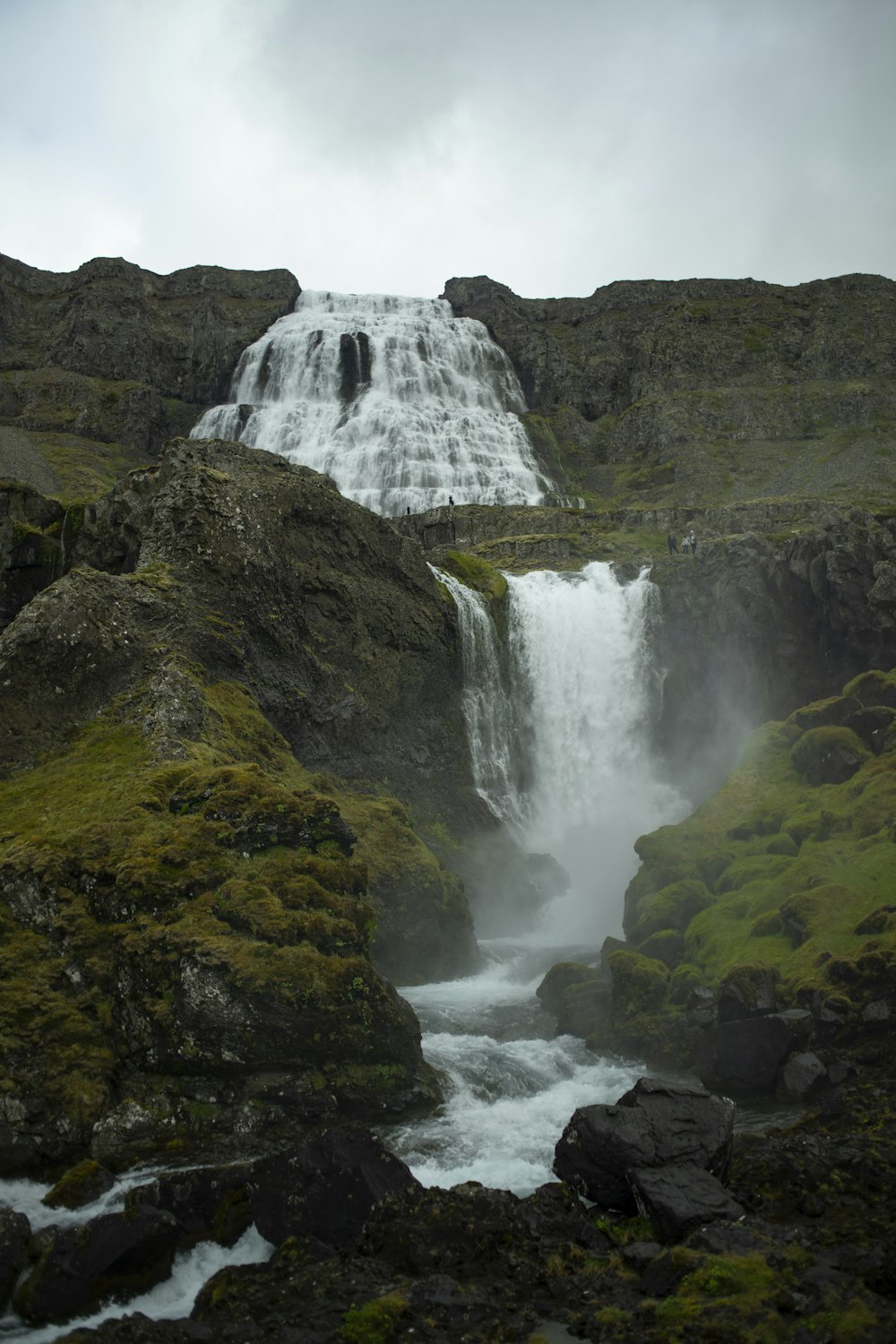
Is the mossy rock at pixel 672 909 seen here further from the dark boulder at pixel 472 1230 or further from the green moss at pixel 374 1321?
the green moss at pixel 374 1321

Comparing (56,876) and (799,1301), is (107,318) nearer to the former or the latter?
(56,876)

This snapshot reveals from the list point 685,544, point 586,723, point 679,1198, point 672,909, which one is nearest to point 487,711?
point 586,723

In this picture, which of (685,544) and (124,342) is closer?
(685,544)

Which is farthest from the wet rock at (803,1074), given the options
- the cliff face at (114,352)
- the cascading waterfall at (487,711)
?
the cliff face at (114,352)

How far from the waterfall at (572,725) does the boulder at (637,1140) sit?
85.9 ft

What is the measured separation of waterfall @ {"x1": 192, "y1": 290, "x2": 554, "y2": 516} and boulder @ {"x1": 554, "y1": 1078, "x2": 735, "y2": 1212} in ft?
229

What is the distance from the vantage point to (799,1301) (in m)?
12.1

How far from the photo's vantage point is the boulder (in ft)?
52.5

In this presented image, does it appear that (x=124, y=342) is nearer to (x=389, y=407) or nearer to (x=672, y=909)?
(x=389, y=407)

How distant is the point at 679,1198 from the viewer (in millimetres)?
14828

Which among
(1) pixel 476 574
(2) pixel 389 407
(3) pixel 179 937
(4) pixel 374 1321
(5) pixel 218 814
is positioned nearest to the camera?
(4) pixel 374 1321

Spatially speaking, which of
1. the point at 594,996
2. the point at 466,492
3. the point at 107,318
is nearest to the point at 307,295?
the point at 107,318

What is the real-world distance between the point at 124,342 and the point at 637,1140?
126123mm

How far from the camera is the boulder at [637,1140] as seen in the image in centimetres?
1602
